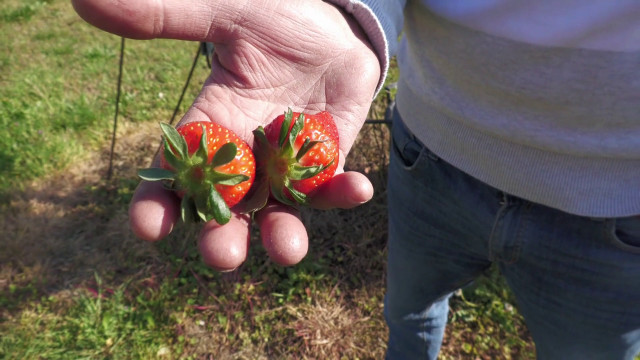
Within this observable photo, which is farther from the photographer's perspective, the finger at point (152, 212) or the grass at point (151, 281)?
the grass at point (151, 281)

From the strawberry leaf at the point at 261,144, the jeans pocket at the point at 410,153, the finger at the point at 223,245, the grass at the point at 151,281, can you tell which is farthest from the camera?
the grass at the point at 151,281

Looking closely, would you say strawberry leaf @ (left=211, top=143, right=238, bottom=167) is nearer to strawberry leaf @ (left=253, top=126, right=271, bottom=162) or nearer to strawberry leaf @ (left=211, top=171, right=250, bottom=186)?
strawberry leaf @ (left=211, top=171, right=250, bottom=186)

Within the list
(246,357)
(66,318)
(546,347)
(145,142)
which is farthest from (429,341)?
(145,142)

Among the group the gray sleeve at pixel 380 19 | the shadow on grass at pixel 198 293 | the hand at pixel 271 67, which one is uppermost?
the gray sleeve at pixel 380 19

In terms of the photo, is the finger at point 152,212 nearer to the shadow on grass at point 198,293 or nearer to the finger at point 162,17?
the finger at point 162,17

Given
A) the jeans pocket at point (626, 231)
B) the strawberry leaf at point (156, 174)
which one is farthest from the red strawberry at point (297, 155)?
the jeans pocket at point (626, 231)

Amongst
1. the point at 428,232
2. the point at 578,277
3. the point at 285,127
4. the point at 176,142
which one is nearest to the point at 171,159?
the point at 176,142

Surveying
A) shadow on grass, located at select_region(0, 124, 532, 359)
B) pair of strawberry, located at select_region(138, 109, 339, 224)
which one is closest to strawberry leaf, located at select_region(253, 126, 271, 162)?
pair of strawberry, located at select_region(138, 109, 339, 224)
